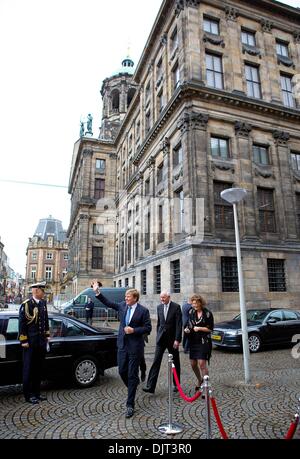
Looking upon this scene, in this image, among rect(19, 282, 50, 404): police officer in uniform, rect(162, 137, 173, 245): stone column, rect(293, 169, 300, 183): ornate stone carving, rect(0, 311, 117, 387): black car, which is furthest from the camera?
rect(293, 169, 300, 183): ornate stone carving

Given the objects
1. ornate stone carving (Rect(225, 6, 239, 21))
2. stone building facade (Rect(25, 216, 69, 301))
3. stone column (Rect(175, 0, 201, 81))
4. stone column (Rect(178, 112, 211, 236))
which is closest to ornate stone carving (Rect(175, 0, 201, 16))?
stone column (Rect(175, 0, 201, 81))

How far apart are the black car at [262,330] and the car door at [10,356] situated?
24.1 feet

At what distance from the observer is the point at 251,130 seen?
22062 millimetres

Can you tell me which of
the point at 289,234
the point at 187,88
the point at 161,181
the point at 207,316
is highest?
the point at 187,88

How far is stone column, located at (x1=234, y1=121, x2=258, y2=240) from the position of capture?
20.2 meters

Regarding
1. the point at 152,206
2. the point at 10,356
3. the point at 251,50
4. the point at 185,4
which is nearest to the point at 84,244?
the point at 152,206

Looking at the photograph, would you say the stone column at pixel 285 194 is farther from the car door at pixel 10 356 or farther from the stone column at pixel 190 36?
the car door at pixel 10 356

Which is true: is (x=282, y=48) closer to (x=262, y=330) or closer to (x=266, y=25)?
(x=266, y=25)

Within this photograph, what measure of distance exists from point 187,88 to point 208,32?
6.36 meters

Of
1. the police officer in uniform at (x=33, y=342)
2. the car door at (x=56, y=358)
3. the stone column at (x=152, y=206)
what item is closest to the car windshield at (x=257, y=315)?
the car door at (x=56, y=358)

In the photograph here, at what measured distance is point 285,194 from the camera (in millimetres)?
22078

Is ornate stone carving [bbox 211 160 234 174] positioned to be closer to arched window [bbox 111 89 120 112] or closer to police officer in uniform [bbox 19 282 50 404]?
police officer in uniform [bbox 19 282 50 404]
